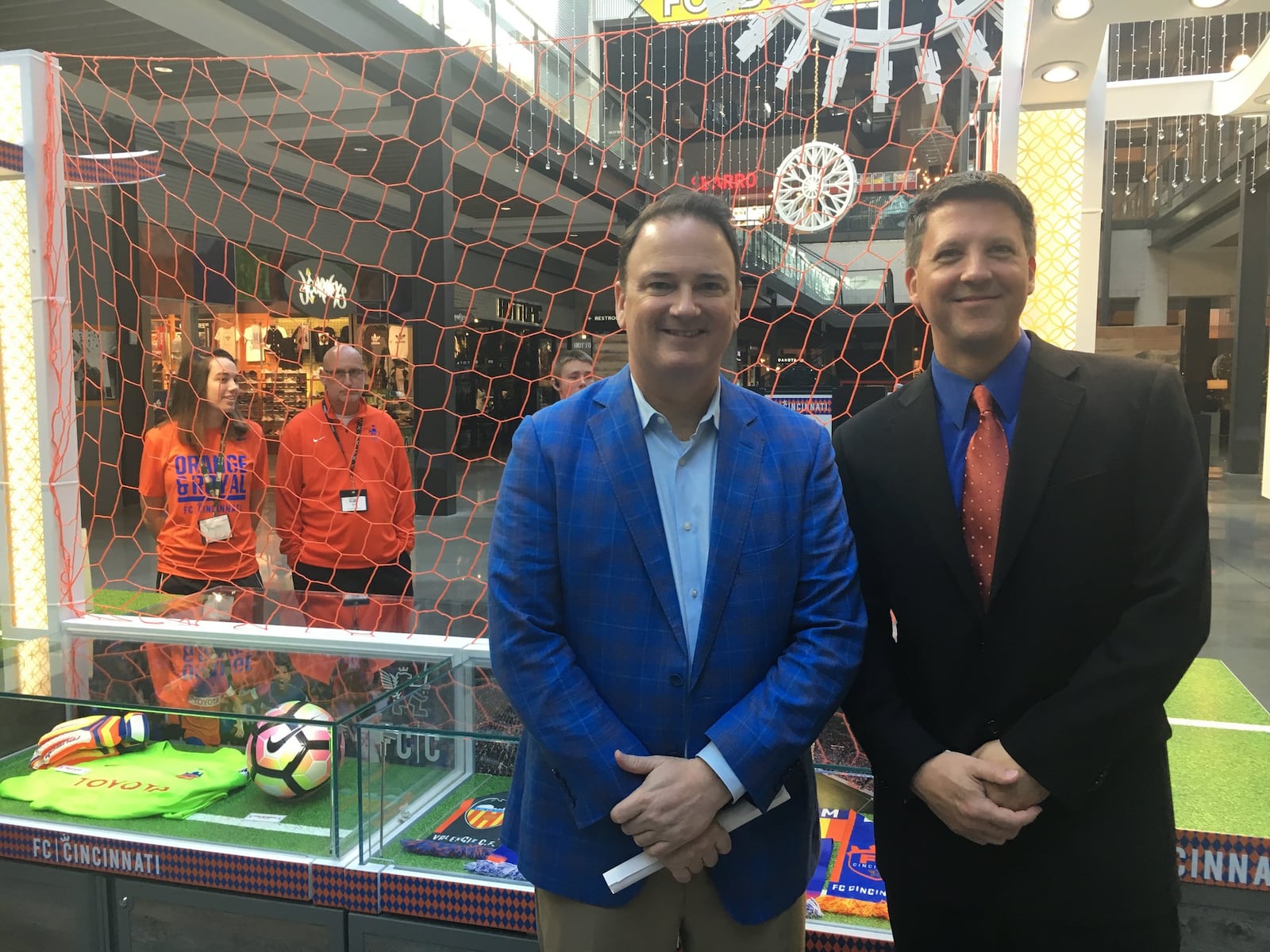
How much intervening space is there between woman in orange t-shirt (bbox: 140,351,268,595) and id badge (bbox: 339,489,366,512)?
0.33 meters

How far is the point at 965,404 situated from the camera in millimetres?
1195

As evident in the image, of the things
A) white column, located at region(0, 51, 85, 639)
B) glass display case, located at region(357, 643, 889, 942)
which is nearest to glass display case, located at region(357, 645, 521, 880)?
glass display case, located at region(357, 643, 889, 942)

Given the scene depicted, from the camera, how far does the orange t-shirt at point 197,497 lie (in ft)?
9.74

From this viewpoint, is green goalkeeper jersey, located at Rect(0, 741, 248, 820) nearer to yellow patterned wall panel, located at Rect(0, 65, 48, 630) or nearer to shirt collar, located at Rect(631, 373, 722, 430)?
yellow patterned wall panel, located at Rect(0, 65, 48, 630)

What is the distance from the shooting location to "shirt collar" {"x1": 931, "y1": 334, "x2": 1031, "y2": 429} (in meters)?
1.18

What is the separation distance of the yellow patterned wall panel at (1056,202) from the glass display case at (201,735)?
1598 millimetres

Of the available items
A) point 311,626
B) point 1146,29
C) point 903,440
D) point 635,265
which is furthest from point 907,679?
point 1146,29

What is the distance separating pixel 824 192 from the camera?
8.85 feet

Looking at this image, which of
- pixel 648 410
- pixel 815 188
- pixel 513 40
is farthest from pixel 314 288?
pixel 648 410

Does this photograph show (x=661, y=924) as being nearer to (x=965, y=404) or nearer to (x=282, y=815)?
(x=965, y=404)

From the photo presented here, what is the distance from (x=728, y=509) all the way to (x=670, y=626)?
17 cm

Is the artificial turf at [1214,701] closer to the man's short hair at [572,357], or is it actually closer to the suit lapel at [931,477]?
the suit lapel at [931,477]

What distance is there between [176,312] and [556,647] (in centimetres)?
937

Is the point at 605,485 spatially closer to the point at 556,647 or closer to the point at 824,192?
the point at 556,647
